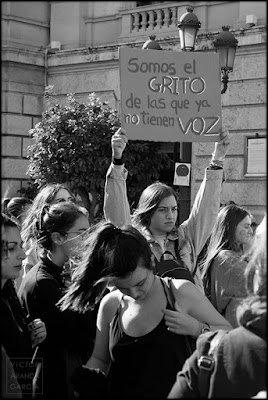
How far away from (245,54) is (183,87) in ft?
29.3

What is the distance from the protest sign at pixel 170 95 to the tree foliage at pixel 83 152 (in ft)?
23.7

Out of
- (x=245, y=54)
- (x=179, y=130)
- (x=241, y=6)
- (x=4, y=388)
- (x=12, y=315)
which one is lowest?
(x=4, y=388)

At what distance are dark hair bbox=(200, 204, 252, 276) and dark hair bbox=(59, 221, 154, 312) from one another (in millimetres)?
1256

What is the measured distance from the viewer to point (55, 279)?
3.28m

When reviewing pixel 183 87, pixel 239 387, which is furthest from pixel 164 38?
pixel 239 387

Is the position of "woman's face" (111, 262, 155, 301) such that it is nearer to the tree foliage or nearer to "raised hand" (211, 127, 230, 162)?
"raised hand" (211, 127, 230, 162)

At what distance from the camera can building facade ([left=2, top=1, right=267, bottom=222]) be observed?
12898 millimetres

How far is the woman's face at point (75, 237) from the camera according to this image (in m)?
3.34

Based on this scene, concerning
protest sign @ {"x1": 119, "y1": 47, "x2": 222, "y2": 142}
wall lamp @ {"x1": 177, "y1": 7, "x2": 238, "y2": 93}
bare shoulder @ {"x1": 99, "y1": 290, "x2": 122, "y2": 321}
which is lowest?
bare shoulder @ {"x1": 99, "y1": 290, "x2": 122, "y2": 321}

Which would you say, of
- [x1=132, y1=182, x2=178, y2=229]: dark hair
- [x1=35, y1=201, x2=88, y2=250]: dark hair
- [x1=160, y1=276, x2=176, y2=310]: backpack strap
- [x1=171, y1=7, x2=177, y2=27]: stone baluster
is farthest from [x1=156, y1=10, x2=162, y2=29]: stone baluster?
[x1=160, y1=276, x2=176, y2=310]: backpack strap

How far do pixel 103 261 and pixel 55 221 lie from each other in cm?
72

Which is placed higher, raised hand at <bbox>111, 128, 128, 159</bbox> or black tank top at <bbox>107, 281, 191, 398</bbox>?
raised hand at <bbox>111, 128, 128, 159</bbox>

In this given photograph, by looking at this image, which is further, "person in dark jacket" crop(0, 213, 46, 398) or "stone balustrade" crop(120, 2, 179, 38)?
"stone balustrade" crop(120, 2, 179, 38)

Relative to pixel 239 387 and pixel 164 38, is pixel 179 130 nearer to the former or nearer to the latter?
pixel 239 387
